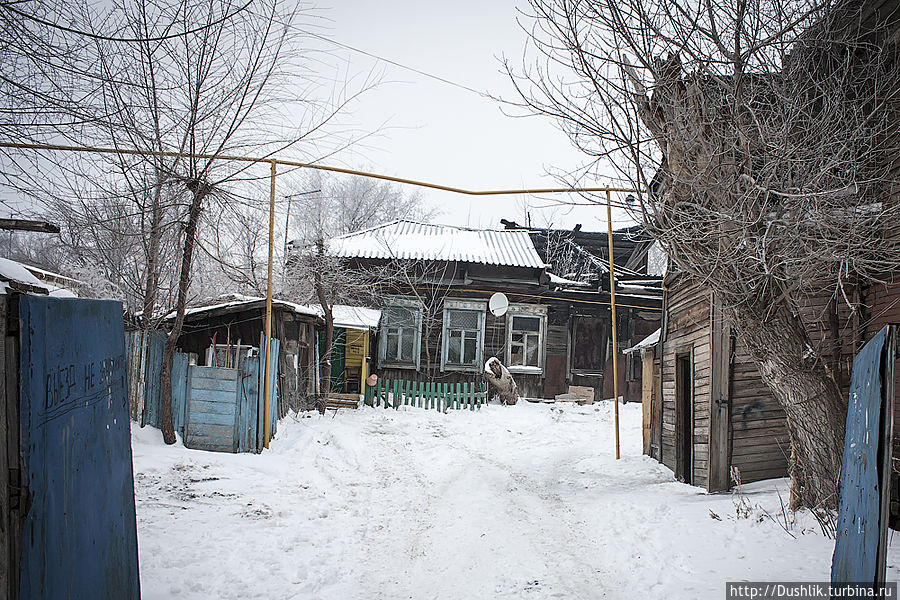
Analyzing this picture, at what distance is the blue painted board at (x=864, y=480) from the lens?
298 centimetres

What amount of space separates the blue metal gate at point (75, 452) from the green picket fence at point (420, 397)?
13345mm

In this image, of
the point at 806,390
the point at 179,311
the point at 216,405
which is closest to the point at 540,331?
the point at 216,405

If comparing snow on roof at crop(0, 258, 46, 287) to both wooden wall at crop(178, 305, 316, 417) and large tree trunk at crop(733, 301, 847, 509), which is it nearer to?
wooden wall at crop(178, 305, 316, 417)

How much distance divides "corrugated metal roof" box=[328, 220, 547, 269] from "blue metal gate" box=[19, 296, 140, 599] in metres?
15.6

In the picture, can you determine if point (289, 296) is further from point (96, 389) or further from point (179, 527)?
point (96, 389)

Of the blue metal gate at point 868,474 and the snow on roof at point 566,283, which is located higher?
the snow on roof at point 566,283

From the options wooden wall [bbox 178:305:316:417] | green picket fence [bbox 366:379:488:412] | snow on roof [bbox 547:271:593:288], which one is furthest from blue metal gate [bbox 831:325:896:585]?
snow on roof [bbox 547:271:593:288]

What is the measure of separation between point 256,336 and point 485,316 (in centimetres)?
961

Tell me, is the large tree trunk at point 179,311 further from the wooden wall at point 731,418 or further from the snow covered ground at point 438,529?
the wooden wall at point 731,418

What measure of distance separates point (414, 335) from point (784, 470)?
13079 mm

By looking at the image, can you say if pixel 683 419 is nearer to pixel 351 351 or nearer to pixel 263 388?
pixel 263 388

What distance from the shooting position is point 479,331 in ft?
65.5

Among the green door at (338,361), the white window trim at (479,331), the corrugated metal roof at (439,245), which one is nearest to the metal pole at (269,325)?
the green door at (338,361)

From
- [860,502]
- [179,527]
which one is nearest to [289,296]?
[179,527]
